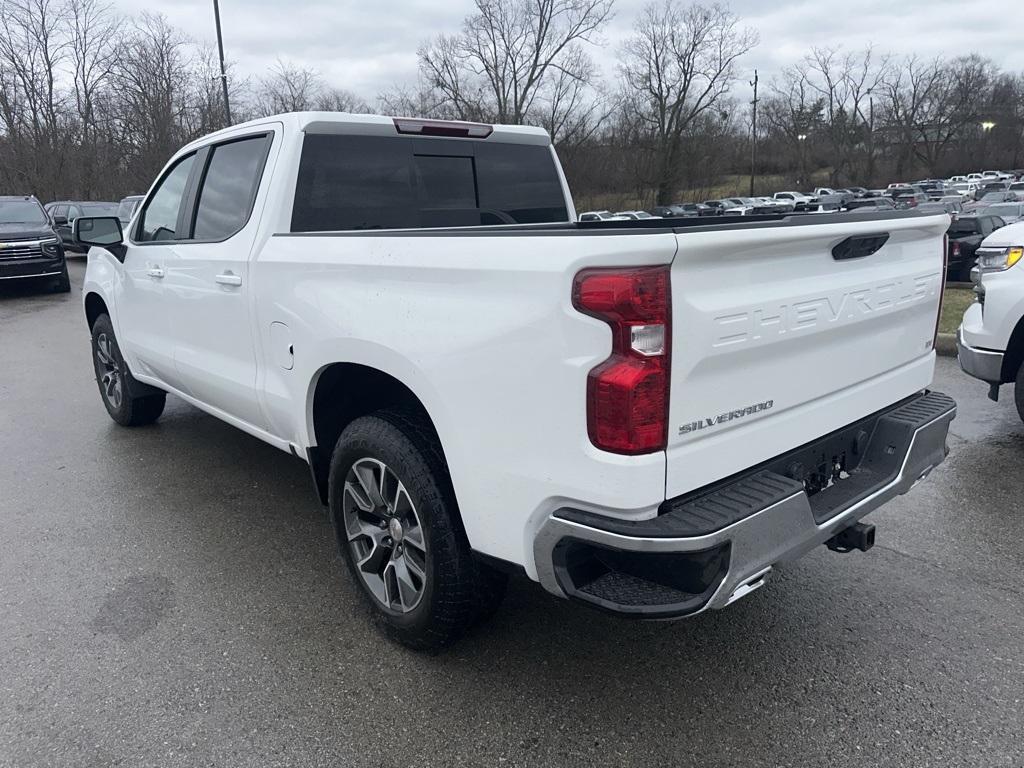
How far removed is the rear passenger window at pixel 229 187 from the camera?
12.4 ft

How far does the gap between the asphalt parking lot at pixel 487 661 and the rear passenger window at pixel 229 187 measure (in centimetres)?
161

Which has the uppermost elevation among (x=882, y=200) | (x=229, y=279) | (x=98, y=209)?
(x=98, y=209)

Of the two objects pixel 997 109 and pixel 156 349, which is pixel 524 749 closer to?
pixel 156 349

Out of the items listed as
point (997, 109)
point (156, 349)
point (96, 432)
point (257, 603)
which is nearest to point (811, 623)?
point (257, 603)

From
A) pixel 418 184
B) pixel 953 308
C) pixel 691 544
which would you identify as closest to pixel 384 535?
pixel 691 544

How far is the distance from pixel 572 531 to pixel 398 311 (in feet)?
3.18

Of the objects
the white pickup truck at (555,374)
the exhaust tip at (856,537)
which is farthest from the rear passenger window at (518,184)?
the exhaust tip at (856,537)

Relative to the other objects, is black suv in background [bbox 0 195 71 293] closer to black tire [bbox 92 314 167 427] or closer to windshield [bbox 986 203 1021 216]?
black tire [bbox 92 314 167 427]

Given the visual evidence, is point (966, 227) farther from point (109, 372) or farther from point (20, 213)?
point (20, 213)

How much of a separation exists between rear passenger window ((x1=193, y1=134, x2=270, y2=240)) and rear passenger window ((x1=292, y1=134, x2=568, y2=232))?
30cm

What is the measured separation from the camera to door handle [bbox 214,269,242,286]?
361 cm

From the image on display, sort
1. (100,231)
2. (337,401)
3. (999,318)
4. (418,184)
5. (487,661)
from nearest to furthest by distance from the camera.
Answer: (487,661) → (337,401) → (418,184) → (999,318) → (100,231)

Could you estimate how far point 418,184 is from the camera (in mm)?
4004

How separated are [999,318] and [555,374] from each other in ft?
13.7
